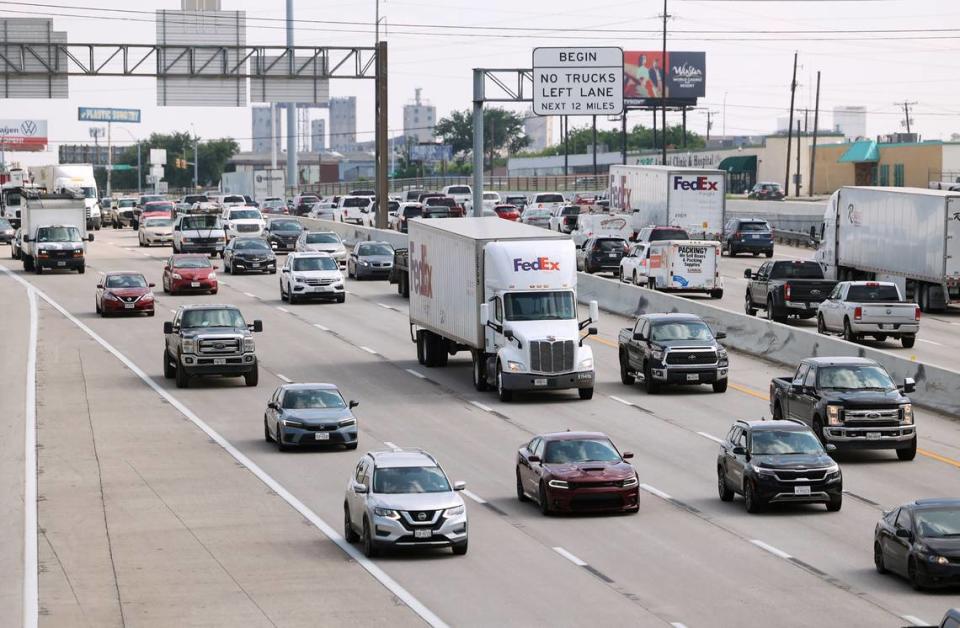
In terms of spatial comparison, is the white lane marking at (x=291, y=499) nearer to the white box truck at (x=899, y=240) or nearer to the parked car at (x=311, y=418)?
the parked car at (x=311, y=418)

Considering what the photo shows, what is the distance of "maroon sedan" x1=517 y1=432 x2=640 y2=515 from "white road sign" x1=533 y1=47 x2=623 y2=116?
35.6 metres

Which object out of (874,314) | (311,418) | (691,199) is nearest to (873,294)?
(874,314)

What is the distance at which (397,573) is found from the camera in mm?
22844

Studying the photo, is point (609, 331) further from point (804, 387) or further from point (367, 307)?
point (804, 387)

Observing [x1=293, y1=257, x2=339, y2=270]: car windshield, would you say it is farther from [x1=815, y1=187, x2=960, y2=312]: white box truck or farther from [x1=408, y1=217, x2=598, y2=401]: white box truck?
[x1=408, y1=217, x2=598, y2=401]: white box truck

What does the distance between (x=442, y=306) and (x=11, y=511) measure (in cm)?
1727

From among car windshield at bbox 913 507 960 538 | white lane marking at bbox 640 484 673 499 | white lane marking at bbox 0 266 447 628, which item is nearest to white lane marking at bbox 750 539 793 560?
car windshield at bbox 913 507 960 538

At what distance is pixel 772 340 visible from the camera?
46.7 metres

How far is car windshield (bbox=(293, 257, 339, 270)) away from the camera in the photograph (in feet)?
202

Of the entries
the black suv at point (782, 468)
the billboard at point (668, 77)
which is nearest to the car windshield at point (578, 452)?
the black suv at point (782, 468)

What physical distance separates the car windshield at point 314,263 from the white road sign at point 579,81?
939 centimetres

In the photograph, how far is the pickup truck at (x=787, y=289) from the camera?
170 ft

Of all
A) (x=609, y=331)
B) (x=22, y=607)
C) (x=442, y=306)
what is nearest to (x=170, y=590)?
(x=22, y=607)

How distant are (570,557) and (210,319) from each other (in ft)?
66.1
